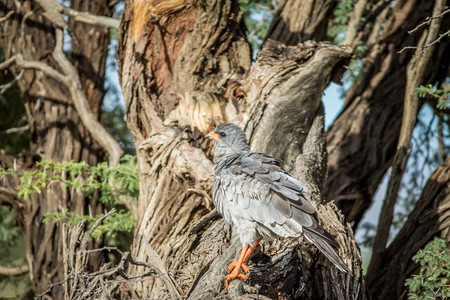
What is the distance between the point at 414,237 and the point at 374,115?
1.96m

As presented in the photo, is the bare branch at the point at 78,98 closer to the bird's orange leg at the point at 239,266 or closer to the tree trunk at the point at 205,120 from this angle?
the tree trunk at the point at 205,120

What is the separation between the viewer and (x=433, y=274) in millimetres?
4504

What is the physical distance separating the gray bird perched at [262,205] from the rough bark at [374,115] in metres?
3.01

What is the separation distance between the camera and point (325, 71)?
534 cm

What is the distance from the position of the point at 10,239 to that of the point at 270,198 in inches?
210

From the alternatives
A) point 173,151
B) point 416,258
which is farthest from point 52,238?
point 416,258

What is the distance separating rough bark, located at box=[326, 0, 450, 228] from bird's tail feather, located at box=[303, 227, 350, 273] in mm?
3241

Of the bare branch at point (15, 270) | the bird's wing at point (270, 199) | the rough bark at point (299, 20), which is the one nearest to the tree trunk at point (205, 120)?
the bird's wing at point (270, 199)

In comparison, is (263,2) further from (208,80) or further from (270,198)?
(270,198)

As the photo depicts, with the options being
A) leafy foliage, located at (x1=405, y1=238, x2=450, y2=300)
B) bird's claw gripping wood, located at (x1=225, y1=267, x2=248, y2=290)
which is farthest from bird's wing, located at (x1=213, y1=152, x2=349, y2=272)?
leafy foliage, located at (x1=405, y1=238, x2=450, y2=300)

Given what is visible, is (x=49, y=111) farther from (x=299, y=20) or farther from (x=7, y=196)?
(x=299, y=20)

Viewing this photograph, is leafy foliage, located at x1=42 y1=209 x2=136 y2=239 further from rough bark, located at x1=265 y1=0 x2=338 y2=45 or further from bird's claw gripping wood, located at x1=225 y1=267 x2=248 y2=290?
rough bark, located at x1=265 y1=0 x2=338 y2=45

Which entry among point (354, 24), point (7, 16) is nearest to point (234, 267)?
point (354, 24)

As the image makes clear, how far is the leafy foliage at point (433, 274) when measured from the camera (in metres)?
4.42
